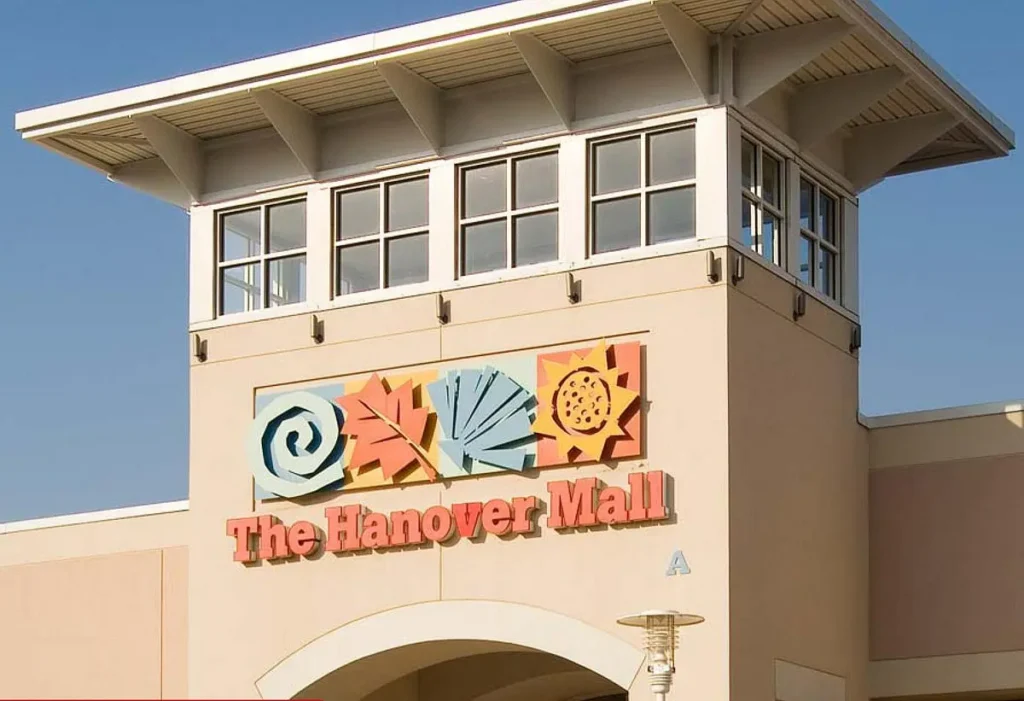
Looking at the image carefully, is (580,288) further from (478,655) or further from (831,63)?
(478,655)

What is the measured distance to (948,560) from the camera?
2497cm

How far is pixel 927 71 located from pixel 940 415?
393cm

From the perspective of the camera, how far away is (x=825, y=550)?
24.6 m

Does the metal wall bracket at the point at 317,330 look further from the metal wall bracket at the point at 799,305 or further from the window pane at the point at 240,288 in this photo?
the metal wall bracket at the point at 799,305

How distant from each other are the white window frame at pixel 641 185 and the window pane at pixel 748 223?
68 centimetres

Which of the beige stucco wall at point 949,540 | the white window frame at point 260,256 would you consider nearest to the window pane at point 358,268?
the white window frame at point 260,256

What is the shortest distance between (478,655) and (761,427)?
5589mm

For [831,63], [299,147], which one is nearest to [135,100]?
[299,147]

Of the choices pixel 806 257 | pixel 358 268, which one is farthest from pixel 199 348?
pixel 806 257

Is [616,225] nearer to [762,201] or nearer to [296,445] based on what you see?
[762,201]

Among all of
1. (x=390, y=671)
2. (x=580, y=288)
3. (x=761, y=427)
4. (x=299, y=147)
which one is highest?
(x=299, y=147)

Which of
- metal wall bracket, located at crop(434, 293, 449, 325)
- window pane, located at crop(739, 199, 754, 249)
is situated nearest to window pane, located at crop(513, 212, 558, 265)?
metal wall bracket, located at crop(434, 293, 449, 325)

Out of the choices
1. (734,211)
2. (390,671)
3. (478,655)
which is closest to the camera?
(734,211)

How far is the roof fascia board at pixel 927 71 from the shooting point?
23203 millimetres
